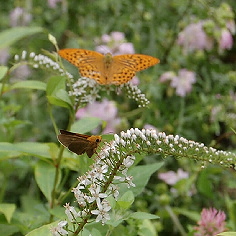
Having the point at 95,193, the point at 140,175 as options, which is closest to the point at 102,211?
the point at 95,193

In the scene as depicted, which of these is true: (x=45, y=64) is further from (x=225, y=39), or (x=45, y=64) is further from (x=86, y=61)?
(x=225, y=39)

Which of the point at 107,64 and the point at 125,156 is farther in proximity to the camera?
the point at 107,64

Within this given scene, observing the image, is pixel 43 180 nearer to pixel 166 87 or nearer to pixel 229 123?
pixel 229 123

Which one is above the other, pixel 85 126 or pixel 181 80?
pixel 85 126

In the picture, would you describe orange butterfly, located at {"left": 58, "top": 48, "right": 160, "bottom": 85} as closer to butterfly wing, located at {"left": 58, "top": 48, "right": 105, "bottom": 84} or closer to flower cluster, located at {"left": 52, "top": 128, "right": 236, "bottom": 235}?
butterfly wing, located at {"left": 58, "top": 48, "right": 105, "bottom": 84}

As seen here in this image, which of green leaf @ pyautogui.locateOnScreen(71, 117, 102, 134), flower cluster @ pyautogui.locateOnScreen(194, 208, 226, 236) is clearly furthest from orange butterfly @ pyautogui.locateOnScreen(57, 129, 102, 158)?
flower cluster @ pyautogui.locateOnScreen(194, 208, 226, 236)
